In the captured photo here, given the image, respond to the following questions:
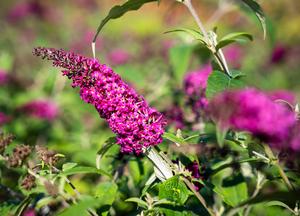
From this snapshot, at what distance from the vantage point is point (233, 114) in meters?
1.37

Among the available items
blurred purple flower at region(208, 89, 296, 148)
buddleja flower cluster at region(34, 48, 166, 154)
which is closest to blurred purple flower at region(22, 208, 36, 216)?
buddleja flower cluster at region(34, 48, 166, 154)

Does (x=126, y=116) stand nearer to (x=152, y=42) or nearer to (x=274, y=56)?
(x=274, y=56)

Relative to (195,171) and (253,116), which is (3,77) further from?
(253,116)

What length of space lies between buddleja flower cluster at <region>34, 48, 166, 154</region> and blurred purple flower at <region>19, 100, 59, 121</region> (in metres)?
2.46

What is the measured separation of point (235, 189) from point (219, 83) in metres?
0.66

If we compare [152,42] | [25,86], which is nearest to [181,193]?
[25,86]

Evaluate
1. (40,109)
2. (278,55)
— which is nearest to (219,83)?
(40,109)

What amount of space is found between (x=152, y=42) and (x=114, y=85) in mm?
4757

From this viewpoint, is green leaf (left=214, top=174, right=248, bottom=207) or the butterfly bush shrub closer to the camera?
the butterfly bush shrub

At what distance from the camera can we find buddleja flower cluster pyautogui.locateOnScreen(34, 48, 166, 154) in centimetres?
166

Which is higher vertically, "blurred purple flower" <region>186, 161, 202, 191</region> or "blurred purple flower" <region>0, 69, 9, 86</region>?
"blurred purple flower" <region>0, 69, 9, 86</region>

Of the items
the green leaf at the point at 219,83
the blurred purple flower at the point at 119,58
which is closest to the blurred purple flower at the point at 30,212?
the green leaf at the point at 219,83

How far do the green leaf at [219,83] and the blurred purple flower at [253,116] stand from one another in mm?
332

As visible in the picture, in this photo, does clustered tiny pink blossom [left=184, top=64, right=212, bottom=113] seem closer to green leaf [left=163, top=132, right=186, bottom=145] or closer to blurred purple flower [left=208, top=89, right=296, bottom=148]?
green leaf [left=163, top=132, right=186, bottom=145]
